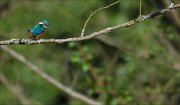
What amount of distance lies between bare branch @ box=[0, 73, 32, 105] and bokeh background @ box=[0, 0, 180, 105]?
0.08m

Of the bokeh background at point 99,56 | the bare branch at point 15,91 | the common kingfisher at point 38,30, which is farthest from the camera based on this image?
the bare branch at point 15,91

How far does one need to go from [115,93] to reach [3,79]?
1359 millimetres

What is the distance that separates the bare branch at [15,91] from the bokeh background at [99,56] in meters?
0.08

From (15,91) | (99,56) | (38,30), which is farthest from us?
(99,56)

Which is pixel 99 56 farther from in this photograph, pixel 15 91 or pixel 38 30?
pixel 38 30

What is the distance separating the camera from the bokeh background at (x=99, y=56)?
17.4ft

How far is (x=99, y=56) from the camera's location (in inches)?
274

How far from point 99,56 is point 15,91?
133cm

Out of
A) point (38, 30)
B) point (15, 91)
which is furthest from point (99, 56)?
point (38, 30)

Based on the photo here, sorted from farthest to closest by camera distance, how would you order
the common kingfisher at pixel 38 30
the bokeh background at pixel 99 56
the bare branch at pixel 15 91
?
1. the bare branch at pixel 15 91
2. the bokeh background at pixel 99 56
3. the common kingfisher at pixel 38 30

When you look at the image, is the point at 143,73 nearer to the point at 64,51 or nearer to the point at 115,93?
the point at 115,93

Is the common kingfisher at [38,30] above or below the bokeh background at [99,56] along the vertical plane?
below

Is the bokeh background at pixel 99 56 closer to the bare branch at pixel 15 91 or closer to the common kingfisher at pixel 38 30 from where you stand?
the bare branch at pixel 15 91

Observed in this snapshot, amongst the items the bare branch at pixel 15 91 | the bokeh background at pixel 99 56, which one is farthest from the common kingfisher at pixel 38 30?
the bare branch at pixel 15 91
